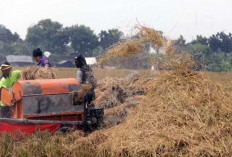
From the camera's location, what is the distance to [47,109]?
7.77 metres

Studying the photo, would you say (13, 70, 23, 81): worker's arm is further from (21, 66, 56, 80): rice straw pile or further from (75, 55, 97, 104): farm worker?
(75, 55, 97, 104): farm worker

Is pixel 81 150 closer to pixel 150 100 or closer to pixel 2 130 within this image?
pixel 150 100

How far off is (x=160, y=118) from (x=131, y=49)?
109 inches

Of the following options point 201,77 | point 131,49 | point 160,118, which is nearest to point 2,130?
point 131,49

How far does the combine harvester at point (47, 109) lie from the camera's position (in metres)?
7.57

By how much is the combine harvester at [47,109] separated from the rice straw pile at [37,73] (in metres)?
0.84

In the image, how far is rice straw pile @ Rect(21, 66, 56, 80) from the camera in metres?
8.97

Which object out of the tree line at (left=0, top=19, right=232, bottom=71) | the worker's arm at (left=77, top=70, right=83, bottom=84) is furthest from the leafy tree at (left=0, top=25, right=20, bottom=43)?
the worker's arm at (left=77, top=70, right=83, bottom=84)

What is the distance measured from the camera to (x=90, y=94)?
817cm

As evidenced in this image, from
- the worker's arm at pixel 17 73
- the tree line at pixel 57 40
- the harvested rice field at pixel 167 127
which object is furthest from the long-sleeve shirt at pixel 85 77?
the tree line at pixel 57 40

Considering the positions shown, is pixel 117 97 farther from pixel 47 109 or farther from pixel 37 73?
pixel 47 109

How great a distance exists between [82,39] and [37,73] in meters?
76.9

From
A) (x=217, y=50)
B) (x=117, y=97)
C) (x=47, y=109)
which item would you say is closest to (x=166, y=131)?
(x=47, y=109)

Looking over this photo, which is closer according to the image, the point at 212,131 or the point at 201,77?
the point at 212,131
